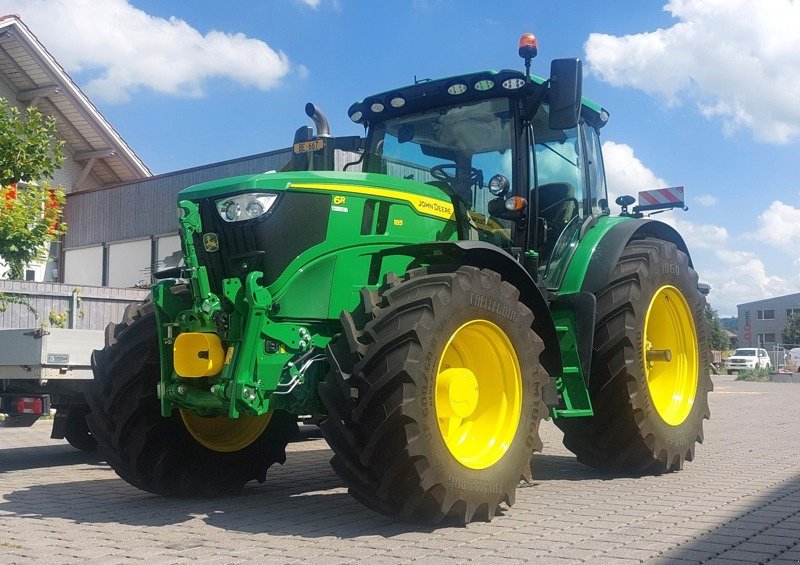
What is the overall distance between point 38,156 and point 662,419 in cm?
828

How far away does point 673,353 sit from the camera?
7645 mm

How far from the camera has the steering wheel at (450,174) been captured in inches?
266

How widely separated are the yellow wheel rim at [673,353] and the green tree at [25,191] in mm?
7523

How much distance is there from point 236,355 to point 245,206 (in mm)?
902

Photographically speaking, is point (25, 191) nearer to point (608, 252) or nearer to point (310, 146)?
point (310, 146)

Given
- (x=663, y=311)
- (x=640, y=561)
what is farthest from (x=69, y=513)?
(x=663, y=311)

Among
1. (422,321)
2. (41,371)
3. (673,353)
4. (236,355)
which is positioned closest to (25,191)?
(41,371)

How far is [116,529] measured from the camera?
4.98 meters

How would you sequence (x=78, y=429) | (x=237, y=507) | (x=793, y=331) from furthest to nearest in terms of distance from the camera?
(x=793, y=331) → (x=78, y=429) → (x=237, y=507)

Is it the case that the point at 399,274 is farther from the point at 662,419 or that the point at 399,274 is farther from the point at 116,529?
the point at 662,419

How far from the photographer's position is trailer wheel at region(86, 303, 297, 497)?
18.7ft

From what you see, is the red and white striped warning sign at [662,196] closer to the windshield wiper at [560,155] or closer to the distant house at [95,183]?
the windshield wiper at [560,155]

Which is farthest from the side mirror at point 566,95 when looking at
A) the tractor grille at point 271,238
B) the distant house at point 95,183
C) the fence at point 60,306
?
the distant house at point 95,183

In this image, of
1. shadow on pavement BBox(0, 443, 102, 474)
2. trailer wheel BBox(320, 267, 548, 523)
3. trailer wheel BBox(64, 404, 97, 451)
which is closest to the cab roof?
trailer wheel BBox(320, 267, 548, 523)
